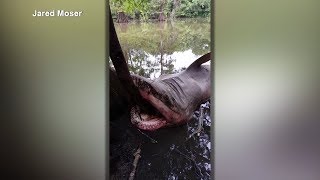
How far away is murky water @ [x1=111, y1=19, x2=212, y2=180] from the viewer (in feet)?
10.7

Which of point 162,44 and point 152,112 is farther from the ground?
point 162,44

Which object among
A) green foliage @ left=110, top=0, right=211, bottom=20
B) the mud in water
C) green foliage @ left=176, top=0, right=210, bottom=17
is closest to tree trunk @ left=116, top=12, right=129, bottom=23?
green foliage @ left=110, top=0, right=211, bottom=20

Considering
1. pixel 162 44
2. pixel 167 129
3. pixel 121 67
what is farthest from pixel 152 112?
pixel 162 44

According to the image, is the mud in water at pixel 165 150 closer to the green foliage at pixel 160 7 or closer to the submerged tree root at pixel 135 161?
the submerged tree root at pixel 135 161

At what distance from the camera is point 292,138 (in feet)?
10.9

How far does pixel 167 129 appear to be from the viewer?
3.30m

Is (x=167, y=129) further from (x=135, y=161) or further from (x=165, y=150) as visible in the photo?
(x=135, y=161)

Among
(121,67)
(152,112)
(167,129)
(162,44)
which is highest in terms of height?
(162,44)

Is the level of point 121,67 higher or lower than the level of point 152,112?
higher

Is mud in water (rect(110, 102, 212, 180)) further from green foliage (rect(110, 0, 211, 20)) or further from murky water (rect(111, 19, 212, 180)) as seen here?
green foliage (rect(110, 0, 211, 20))

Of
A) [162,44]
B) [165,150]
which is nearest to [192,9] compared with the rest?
[162,44]

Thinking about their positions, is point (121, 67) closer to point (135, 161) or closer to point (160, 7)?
point (160, 7)

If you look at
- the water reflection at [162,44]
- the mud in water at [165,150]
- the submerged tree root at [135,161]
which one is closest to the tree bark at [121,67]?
the water reflection at [162,44]

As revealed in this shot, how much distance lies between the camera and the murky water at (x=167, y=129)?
325 cm
